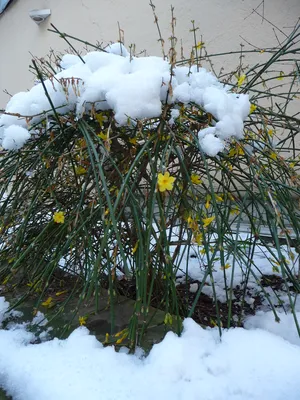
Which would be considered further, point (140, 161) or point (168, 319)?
point (140, 161)

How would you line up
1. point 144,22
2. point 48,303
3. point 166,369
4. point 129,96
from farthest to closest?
1. point 144,22
2. point 48,303
3. point 129,96
4. point 166,369

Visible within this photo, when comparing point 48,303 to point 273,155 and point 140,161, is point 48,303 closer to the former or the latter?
point 140,161

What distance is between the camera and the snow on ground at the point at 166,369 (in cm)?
142

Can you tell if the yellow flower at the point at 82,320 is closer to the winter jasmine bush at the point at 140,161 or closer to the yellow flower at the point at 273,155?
the winter jasmine bush at the point at 140,161

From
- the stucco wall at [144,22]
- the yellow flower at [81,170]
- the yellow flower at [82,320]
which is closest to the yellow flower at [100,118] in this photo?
the yellow flower at [81,170]

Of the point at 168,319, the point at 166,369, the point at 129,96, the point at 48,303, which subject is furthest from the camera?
the point at 48,303

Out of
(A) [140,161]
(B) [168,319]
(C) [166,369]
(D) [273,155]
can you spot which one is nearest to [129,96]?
(A) [140,161]

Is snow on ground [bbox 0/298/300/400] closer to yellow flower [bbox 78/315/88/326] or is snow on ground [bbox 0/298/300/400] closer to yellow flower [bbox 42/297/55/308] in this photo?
yellow flower [bbox 78/315/88/326]

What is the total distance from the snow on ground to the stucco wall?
257 cm

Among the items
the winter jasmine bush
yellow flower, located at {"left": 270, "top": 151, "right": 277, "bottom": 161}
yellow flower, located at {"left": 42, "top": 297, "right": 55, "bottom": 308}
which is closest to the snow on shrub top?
the winter jasmine bush

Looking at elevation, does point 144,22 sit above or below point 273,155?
above

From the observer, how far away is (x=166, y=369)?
150cm

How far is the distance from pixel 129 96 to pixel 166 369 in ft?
3.45

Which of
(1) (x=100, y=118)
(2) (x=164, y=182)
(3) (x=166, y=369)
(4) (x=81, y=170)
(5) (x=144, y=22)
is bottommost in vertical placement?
(3) (x=166, y=369)
